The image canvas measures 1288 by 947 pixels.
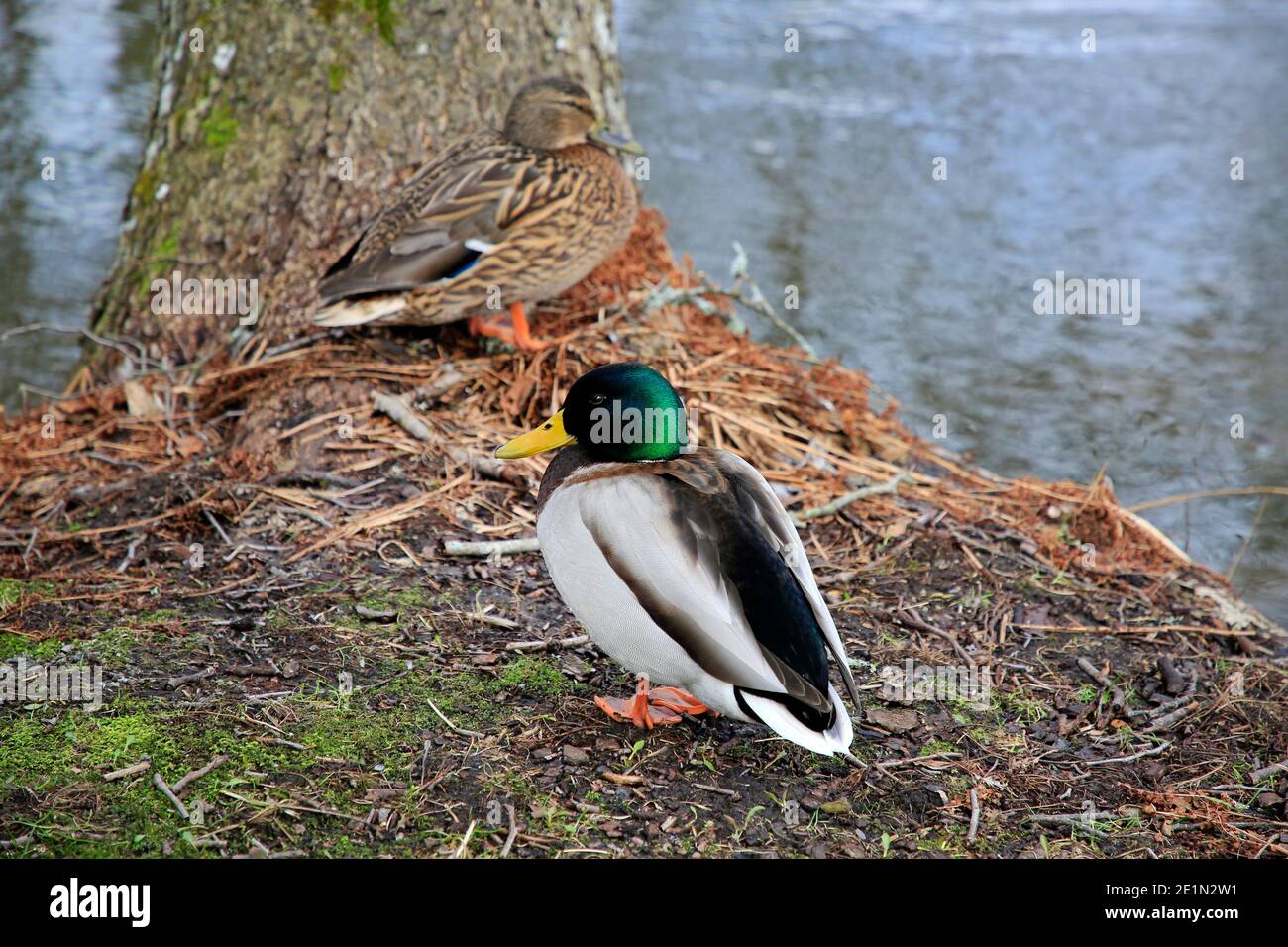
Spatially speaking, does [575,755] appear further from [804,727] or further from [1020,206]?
[1020,206]

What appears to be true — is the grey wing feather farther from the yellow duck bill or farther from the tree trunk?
the tree trunk

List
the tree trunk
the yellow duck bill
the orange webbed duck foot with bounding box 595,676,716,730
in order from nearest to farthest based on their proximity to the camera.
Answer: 1. the orange webbed duck foot with bounding box 595,676,716,730
2. the yellow duck bill
3. the tree trunk

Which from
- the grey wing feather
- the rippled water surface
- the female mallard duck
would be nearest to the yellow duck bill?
the female mallard duck

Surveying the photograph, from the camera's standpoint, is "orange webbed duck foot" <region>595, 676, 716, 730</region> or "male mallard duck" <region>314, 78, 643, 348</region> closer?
"orange webbed duck foot" <region>595, 676, 716, 730</region>

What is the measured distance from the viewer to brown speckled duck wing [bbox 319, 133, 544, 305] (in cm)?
414

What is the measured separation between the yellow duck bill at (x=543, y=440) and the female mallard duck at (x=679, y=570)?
0.08 ft

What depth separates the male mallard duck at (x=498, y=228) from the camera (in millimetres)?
4164

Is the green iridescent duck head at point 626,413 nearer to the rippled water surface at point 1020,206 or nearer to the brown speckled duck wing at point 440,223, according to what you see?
the brown speckled duck wing at point 440,223

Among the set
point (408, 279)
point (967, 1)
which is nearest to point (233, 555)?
point (408, 279)

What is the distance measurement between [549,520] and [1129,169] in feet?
20.6

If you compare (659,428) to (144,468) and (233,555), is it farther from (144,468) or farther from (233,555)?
(144,468)

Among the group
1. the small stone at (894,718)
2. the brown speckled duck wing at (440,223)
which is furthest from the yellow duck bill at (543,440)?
the brown speckled duck wing at (440,223)

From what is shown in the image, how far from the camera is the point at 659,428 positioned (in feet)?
9.88
